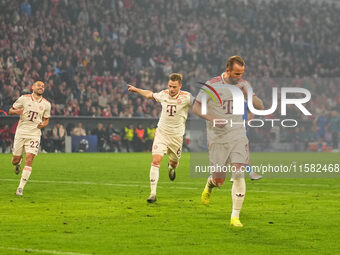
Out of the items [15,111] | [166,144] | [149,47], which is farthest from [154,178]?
[149,47]

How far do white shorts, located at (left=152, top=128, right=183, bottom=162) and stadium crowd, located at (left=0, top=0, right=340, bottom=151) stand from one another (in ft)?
60.8

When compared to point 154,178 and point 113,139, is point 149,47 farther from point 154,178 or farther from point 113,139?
point 154,178

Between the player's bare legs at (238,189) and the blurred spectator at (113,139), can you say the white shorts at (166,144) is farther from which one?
the blurred spectator at (113,139)

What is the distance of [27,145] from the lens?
16.6 metres

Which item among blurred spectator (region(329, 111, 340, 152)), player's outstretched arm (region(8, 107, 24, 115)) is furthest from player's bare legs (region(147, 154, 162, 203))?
blurred spectator (region(329, 111, 340, 152))

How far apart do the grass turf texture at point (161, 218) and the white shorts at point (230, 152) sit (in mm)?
910

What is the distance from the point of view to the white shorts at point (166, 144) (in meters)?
15.1

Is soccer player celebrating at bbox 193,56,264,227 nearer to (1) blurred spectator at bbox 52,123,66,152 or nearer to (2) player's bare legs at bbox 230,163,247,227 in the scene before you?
(2) player's bare legs at bbox 230,163,247,227

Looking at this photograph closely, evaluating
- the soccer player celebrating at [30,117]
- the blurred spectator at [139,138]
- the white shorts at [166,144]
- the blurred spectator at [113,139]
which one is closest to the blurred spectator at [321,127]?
the blurred spectator at [139,138]

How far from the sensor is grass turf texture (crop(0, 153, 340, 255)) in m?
8.89

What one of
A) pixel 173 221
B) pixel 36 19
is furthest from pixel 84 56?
pixel 173 221

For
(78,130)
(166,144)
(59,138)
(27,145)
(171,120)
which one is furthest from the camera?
(78,130)

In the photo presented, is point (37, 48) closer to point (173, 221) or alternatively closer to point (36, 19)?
point (36, 19)

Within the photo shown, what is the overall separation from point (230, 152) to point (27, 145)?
685 cm
